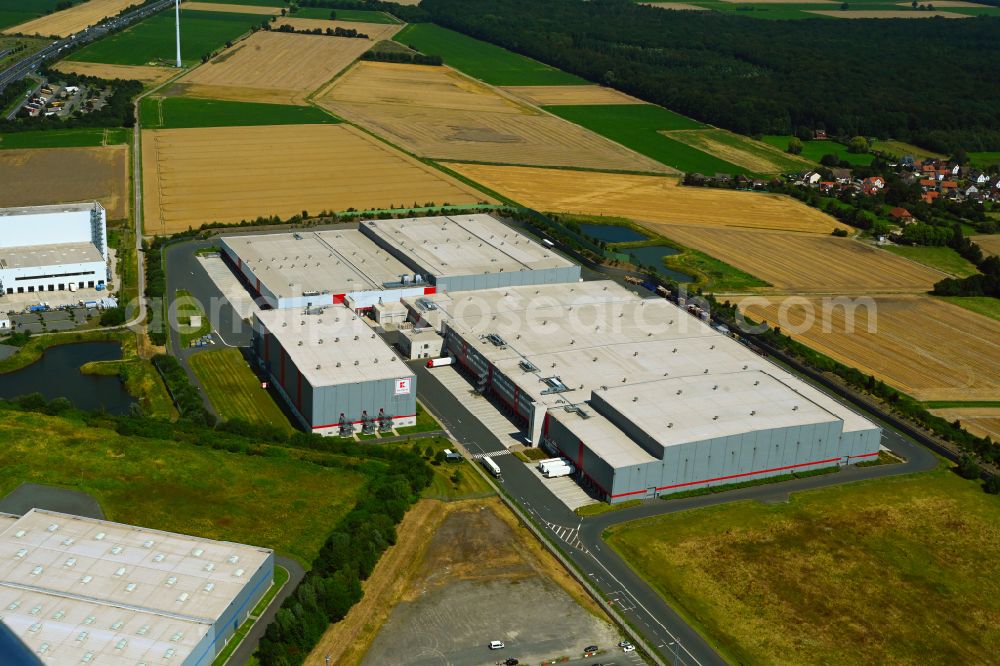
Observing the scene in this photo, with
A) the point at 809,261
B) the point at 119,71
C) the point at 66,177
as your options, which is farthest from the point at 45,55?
the point at 809,261

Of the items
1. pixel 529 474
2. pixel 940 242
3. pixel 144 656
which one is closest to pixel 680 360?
pixel 529 474

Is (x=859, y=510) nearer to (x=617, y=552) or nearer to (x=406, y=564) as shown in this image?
(x=617, y=552)

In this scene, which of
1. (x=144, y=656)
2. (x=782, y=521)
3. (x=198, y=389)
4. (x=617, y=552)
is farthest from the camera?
(x=198, y=389)

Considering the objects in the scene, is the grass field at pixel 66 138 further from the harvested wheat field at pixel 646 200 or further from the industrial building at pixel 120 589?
the industrial building at pixel 120 589

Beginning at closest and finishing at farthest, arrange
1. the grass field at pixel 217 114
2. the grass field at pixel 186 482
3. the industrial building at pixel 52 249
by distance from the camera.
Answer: the grass field at pixel 186 482, the industrial building at pixel 52 249, the grass field at pixel 217 114

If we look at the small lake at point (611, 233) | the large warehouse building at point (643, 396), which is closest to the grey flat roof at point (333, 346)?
the large warehouse building at point (643, 396)

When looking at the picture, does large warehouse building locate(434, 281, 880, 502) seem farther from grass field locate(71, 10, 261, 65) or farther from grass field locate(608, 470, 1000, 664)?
grass field locate(71, 10, 261, 65)

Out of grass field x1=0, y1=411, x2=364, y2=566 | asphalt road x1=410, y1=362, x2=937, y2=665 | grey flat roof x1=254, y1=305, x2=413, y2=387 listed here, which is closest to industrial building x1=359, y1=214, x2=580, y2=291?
grey flat roof x1=254, y1=305, x2=413, y2=387
